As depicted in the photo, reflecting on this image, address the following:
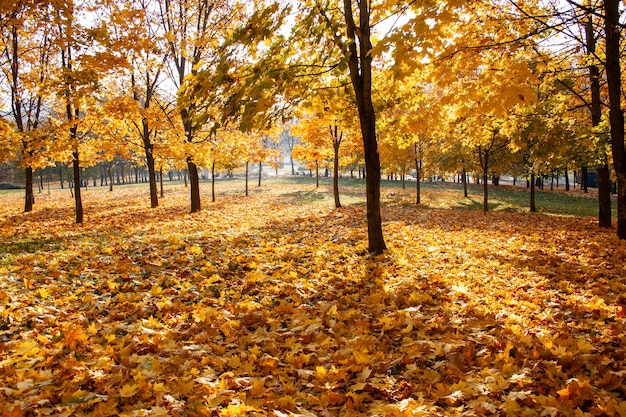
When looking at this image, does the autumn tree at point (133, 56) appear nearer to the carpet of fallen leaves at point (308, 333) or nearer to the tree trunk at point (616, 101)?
the carpet of fallen leaves at point (308, 333)

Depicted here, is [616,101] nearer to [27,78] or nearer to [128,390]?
[128,390]

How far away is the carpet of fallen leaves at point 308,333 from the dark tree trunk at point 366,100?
0.81m

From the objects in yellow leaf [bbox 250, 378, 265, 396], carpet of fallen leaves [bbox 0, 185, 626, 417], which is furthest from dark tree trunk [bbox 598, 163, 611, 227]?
yellow leaf [bbox 250, 378, 265, 396]

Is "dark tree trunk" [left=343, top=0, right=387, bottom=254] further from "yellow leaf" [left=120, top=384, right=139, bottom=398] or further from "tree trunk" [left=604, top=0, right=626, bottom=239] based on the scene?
"yellow leaf" [left=120, top=384, right=139, bottom=398]

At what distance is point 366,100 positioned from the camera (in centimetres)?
711

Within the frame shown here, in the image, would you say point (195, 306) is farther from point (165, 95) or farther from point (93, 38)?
point (165, 95)

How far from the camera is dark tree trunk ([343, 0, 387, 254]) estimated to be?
6730 mm

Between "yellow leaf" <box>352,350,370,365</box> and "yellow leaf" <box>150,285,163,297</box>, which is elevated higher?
"yellow leaf" <box>150,285,163,297</box>

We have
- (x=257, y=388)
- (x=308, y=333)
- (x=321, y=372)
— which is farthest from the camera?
(x=308, y=333)

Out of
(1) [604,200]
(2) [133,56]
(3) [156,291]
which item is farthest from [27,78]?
(1) [604,200]

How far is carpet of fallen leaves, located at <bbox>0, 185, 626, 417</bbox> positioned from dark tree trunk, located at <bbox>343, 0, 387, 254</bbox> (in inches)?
31.8

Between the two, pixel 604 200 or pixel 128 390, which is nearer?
pixel 128 390

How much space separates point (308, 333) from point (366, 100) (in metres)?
4.90

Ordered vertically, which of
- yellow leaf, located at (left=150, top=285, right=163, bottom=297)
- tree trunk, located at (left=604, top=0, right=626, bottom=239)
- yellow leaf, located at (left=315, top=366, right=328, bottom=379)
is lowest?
yellow leaf, located at (left=315, top=366, right=328, bottom=379)
